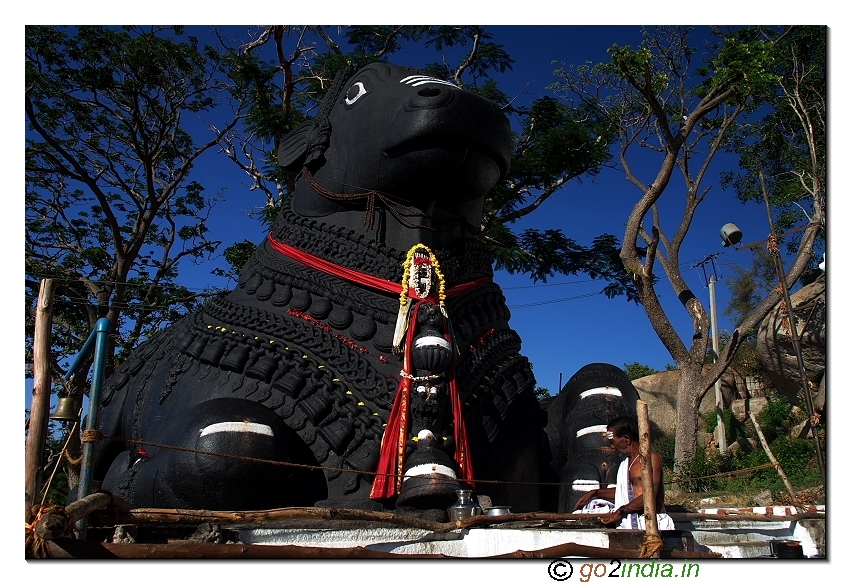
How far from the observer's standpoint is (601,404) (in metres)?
4.76

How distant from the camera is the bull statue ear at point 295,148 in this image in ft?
16.9

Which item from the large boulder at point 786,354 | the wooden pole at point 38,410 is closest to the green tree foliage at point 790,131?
the large boulder at point 786,354

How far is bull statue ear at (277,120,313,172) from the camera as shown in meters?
5.14

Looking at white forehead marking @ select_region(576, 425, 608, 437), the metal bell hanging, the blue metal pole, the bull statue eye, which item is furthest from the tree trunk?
the blue metal pole

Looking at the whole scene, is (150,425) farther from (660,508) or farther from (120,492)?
(660,508)

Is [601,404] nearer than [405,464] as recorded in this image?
No

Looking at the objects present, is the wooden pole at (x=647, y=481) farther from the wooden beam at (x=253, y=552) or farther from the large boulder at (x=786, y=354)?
the large boulder at (x=786, y=354)

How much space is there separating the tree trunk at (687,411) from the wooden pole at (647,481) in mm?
10363

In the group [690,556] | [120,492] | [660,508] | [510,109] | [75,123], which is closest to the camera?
[690,556]

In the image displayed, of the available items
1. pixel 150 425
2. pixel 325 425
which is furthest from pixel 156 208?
pixel 325 425

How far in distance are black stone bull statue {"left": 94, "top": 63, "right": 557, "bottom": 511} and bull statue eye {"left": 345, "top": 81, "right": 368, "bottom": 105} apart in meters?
0.02

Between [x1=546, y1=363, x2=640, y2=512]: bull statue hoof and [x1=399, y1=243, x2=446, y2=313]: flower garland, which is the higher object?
[x1=399, y1=243, x2=446, y2=313]: flower garland

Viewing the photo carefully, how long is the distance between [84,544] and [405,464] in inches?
64.0

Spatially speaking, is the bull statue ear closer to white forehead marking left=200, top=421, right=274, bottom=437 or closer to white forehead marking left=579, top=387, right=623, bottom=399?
white forehead marking left=200, top=421, right=274, bottom=437
